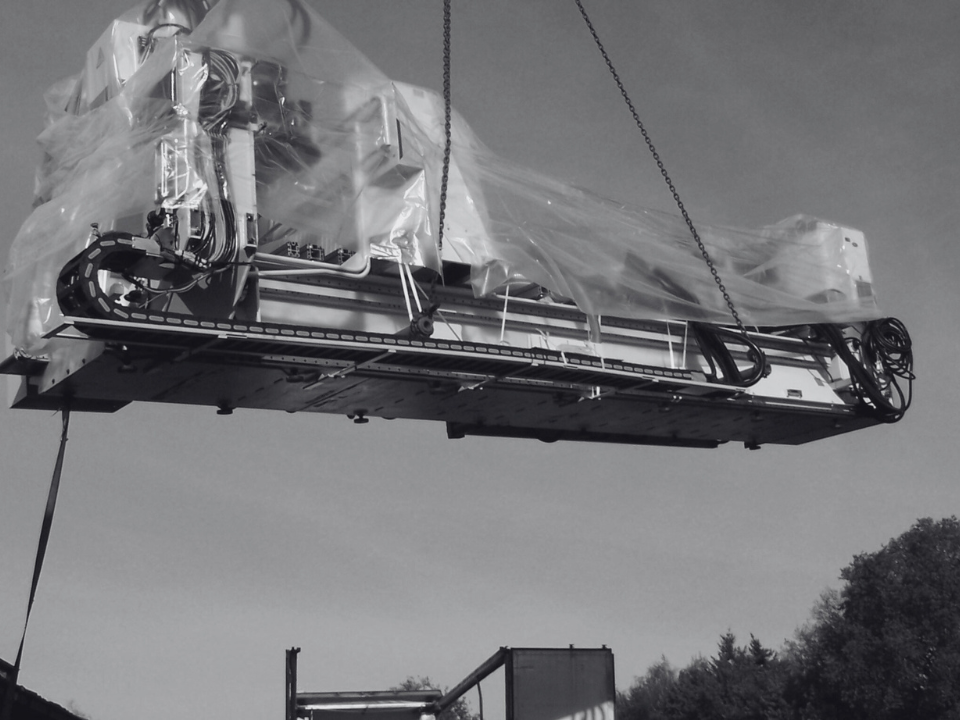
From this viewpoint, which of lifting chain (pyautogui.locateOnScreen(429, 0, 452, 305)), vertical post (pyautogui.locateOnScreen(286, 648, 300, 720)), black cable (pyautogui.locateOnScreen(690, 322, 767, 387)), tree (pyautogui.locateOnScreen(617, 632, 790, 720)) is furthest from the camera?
tree (pyautogui.locateOnScreen(617, 632, 790, 720))

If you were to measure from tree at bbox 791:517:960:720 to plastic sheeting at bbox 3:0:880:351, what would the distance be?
144 feet

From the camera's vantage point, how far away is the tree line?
48406 millimetres

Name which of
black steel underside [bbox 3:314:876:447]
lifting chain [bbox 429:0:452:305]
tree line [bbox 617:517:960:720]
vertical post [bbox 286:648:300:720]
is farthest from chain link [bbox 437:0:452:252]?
tree line [bbox 617:517:960:720]

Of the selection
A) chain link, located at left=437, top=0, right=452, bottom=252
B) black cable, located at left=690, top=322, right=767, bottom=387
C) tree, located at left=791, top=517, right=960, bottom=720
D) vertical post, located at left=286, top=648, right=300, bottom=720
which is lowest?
vertical post, located at left=286, top=648, right=300, bottom=720

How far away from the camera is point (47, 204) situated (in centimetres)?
687

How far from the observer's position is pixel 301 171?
7.19 m

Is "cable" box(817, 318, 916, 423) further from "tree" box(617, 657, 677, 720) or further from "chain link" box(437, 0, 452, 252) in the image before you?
"tree" box(617, 657, 677, 720)

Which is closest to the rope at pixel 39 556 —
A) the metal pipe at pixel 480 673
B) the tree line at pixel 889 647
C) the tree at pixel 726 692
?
the metal pipe at pixel 480 673

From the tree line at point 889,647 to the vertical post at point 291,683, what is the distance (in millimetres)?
43500

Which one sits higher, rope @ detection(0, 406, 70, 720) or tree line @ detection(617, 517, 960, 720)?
tree line @ detection(617, 517, 960, 720)

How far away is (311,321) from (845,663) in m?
49.2

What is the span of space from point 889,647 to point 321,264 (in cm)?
4764

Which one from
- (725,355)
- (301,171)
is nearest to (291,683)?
(301,171)

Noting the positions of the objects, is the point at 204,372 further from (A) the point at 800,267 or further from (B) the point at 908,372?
(B) the point at 908,372
